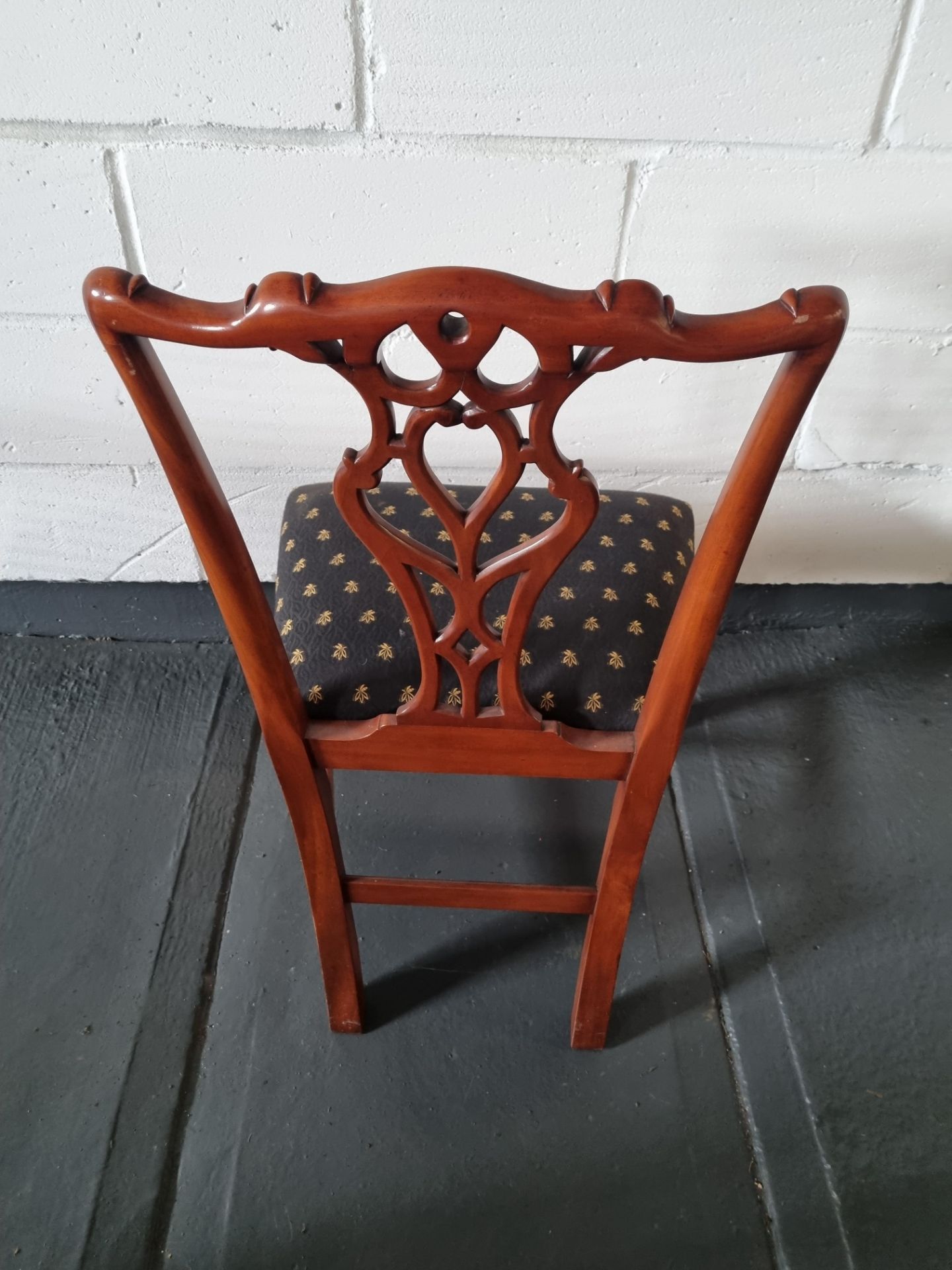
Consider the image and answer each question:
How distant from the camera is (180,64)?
42.1 inches

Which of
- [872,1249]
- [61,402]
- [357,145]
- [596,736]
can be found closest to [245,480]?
[61,402]

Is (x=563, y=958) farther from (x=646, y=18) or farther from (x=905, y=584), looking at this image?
(x=646, y=18)

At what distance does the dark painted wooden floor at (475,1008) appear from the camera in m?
1.04

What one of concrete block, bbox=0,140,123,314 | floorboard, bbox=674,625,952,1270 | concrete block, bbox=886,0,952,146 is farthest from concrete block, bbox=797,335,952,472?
concrete block, bbox=0,140,123,314

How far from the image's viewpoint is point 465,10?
3.36ft

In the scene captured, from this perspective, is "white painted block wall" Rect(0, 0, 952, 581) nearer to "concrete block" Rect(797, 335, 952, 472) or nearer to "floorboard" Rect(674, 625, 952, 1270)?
"concrete block" Rect(797, 335, 952, 472)

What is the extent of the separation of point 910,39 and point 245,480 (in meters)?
1.08

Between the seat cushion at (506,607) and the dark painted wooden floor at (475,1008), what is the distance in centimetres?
53

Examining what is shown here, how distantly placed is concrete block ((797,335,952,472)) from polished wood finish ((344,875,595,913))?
841 millimetres

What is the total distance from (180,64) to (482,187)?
38 centimetres

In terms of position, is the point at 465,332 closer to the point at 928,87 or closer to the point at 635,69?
the point at 635,69

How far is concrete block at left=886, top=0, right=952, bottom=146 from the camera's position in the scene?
41.1 inches

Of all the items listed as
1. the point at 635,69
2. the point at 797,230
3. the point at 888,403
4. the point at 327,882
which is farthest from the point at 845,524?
the point at 327,882

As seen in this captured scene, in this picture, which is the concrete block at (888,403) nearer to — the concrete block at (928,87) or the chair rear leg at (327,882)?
the concrete block at (928,87)
